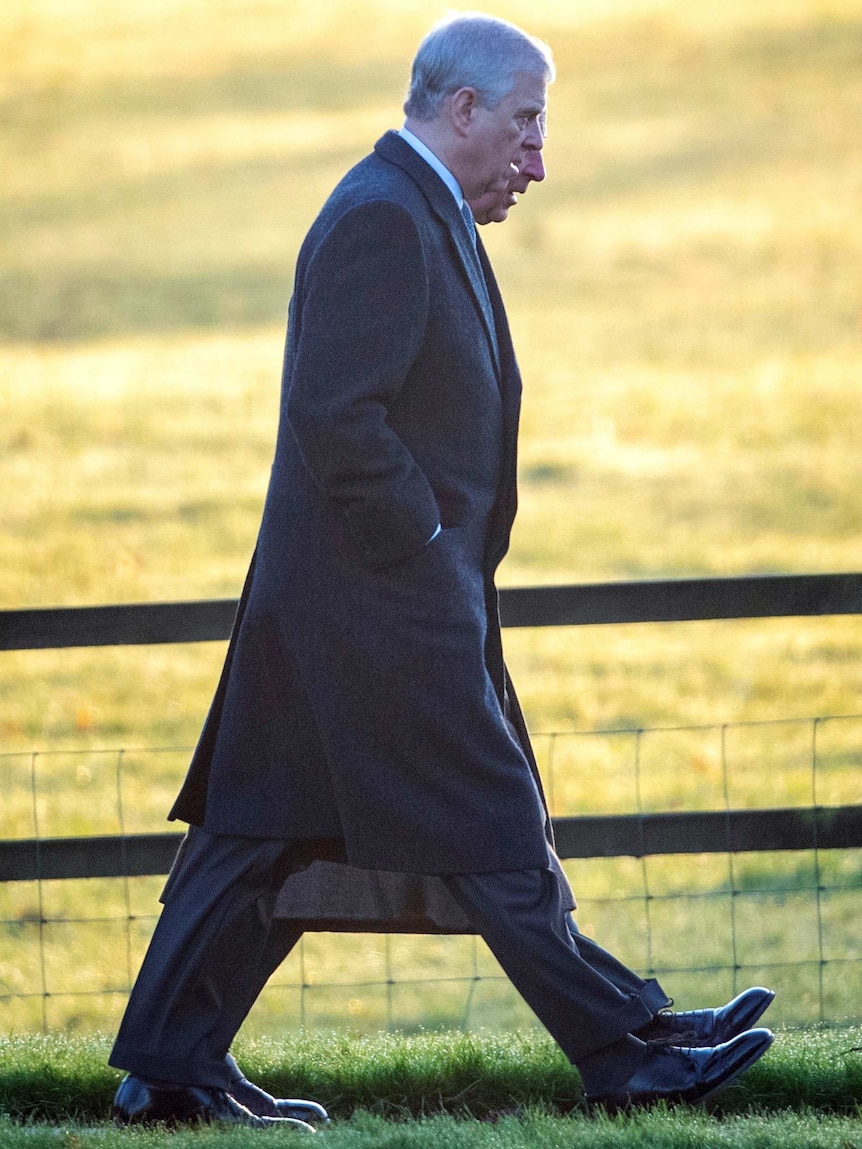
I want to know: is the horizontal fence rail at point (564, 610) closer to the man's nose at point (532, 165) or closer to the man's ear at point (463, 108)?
the man's nose at point (532, 165)

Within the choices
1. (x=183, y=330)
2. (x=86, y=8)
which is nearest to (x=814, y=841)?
(x=183, y=330)

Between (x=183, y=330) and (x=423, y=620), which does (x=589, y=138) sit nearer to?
(x=183, y=330)

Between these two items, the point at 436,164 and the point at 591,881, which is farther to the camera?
the point at 591,881

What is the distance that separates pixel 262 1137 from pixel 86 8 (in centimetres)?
2308

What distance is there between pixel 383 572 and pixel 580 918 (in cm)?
352

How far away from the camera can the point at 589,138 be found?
21328mm

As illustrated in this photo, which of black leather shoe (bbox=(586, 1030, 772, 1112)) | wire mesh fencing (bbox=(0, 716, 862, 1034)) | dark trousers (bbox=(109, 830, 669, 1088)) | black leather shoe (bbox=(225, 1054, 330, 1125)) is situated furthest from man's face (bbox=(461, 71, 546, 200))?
black leather shoe (bbox=(225, 1054, 330, 1125))

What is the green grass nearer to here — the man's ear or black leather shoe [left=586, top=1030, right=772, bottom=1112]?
black leather shoe [left=586, top=1030, right=772, bottom=1112]

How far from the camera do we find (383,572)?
329cm

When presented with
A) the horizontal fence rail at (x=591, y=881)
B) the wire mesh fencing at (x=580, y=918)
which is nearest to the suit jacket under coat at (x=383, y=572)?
the horizontal fence rail at (x=591, y=881)

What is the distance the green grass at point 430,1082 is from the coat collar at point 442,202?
1.56 meters

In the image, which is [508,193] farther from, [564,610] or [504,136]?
[564,610]

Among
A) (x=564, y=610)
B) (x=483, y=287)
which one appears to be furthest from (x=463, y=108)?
(x=564, y=610)

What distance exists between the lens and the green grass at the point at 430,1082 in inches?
138
